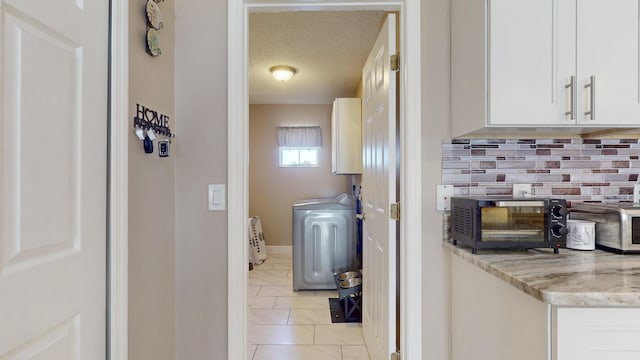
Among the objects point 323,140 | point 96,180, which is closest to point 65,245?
point 96,180

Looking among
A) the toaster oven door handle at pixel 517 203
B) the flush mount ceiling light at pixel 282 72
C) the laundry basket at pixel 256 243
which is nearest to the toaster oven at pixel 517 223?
the toaster oven door handle at pixel 517 203

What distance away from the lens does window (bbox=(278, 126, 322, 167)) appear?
212 inches

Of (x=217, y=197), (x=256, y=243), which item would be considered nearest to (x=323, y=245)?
(x=256, y=243)

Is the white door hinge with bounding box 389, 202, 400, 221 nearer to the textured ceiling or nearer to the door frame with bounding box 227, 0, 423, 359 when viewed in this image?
the door frame with bounding box 227, 0, 423, 359

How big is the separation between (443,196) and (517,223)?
1.09 feet

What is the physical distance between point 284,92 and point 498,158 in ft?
12.4

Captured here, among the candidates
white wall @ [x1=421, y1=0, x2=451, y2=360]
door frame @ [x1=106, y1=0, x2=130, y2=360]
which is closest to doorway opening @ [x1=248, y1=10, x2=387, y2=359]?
white wall @ [x1=421, y1=0, x2=451, y2=360]

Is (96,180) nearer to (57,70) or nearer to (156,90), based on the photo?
(57,70)

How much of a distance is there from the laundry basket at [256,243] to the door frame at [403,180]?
315cm

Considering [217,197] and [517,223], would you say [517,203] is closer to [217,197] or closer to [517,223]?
[517,223]

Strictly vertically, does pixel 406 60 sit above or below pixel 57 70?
above

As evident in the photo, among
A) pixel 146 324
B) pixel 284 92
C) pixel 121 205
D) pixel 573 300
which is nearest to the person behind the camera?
pixel 573 300

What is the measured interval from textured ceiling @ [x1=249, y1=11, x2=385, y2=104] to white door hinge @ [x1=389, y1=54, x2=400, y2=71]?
107cm

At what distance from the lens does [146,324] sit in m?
1.31
